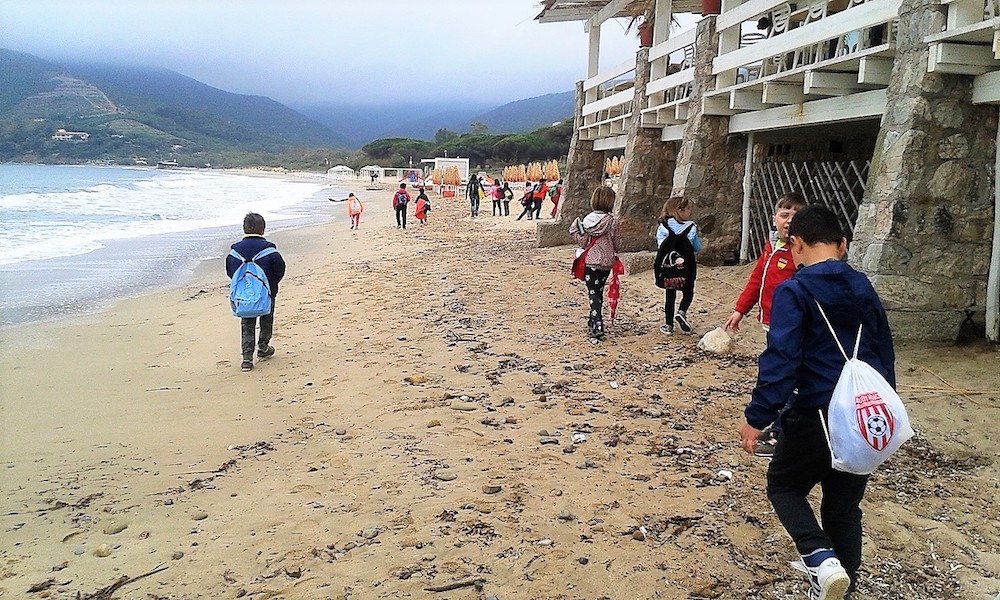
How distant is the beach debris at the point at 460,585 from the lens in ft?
8.82

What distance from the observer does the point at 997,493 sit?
3.35 meters

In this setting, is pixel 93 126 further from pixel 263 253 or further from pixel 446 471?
pixel 446 471

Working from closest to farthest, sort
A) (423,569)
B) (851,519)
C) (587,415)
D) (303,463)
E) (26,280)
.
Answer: (851,519), (423,569), (303,463), (587,415), (26,280)

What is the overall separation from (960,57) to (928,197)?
1.03 meters

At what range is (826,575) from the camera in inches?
87.2

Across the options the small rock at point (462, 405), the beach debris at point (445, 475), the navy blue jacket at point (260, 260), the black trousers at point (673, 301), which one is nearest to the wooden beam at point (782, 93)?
the black trousers at point (673, 301)

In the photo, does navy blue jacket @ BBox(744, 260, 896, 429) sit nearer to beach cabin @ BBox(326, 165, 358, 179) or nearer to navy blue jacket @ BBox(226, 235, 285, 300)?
navy blue jacket @ BBox(226, 235, 285, 300)

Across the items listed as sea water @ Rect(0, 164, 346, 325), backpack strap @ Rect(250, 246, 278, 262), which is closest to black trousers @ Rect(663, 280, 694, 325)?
backpack strap @ Rect(250, 246, 278, 262)

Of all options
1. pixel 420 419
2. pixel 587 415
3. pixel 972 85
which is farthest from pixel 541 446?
pixel 972 85

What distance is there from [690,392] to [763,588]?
247 centimetres

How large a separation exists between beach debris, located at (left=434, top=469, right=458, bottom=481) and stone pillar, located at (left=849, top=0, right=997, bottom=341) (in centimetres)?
373

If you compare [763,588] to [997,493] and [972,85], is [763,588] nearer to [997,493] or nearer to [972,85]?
[997,493]

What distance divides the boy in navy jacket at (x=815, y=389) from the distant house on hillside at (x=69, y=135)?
14739cm

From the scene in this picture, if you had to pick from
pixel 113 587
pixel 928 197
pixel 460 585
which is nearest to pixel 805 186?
pixel 928 197
